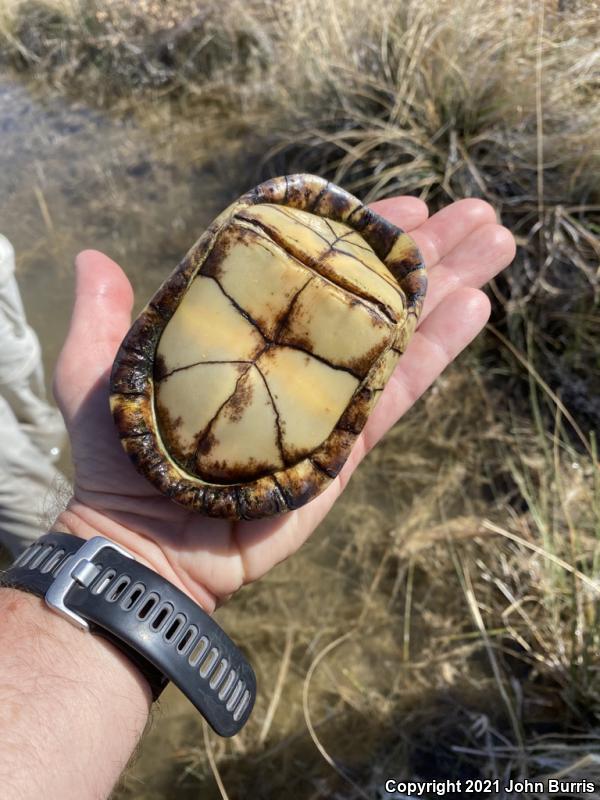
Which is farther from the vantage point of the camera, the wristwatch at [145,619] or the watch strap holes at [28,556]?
the watch strap holes at [28,556]

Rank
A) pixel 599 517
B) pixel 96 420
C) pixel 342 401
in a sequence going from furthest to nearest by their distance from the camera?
pixel 599 517, pixel 96 420, pixel 342 401

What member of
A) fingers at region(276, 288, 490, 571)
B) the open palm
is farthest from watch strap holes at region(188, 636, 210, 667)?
fingers at region(276, 288, 490, 571)

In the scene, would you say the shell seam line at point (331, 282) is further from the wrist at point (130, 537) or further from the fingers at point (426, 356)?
the wrist at point (130, 537)

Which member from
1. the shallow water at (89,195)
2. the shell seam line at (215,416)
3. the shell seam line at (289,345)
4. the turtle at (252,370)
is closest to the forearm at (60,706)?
the turtle at (252,370)

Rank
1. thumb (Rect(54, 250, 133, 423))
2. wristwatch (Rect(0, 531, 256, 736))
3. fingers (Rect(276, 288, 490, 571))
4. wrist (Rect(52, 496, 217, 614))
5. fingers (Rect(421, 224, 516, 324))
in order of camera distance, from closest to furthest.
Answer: wristwatch (Rect(0, 531, 256, 736)) → wrist (Rect(52, 496, 217, 614)) → thumb (Rect(54, 250, 133, 423)) → fingers (Rect(276, 288, 490, 571)) → fingers (Rect(421, 224, 516, 324))

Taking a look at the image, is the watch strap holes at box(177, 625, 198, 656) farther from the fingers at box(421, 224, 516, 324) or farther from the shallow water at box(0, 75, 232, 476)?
the shallow water at box(0, 75, 232, 476)

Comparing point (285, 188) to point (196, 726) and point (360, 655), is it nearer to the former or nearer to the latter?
point (360, 655)

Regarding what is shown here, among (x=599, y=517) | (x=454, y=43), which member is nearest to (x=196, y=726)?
(x=599, y=517)
